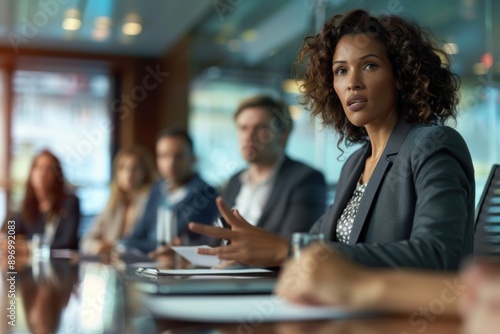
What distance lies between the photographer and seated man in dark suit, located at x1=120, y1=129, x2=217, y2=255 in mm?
4074

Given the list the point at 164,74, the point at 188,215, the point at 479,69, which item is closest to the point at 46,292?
the point at 188,215

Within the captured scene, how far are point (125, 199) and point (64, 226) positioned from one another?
3.27 feet

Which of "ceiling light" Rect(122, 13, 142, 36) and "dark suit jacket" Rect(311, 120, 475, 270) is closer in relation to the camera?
"dark suit jacket" Rect(311, 120, 475, 270)

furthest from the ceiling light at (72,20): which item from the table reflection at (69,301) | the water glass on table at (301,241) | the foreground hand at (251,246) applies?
the water glass on table at (301,241)

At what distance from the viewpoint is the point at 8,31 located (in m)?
Answer: 8.30

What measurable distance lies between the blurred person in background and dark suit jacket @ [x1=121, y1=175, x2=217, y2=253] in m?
0.41

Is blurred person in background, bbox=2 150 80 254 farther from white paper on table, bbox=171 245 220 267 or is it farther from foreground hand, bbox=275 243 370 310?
foreground hand, bbox=275 243 370 310

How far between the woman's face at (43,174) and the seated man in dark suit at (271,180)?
4.76 feet

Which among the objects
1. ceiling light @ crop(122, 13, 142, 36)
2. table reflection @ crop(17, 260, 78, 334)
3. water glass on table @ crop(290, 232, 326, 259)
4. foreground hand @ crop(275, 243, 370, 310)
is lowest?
table reflection @ crop(17, 260, 78, 334)

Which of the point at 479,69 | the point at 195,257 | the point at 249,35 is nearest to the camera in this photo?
the point at 195,257

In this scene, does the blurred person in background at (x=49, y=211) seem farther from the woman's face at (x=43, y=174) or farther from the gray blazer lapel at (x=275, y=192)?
the gray blazer lapel at (x=275, y=192)

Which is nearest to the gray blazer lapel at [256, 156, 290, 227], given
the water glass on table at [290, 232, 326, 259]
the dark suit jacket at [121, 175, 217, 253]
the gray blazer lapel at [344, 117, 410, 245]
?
the dark suit jacket at [121, 175, 217, 253]

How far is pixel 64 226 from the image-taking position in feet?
14.4

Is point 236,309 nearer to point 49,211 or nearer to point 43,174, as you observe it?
point 49,211
